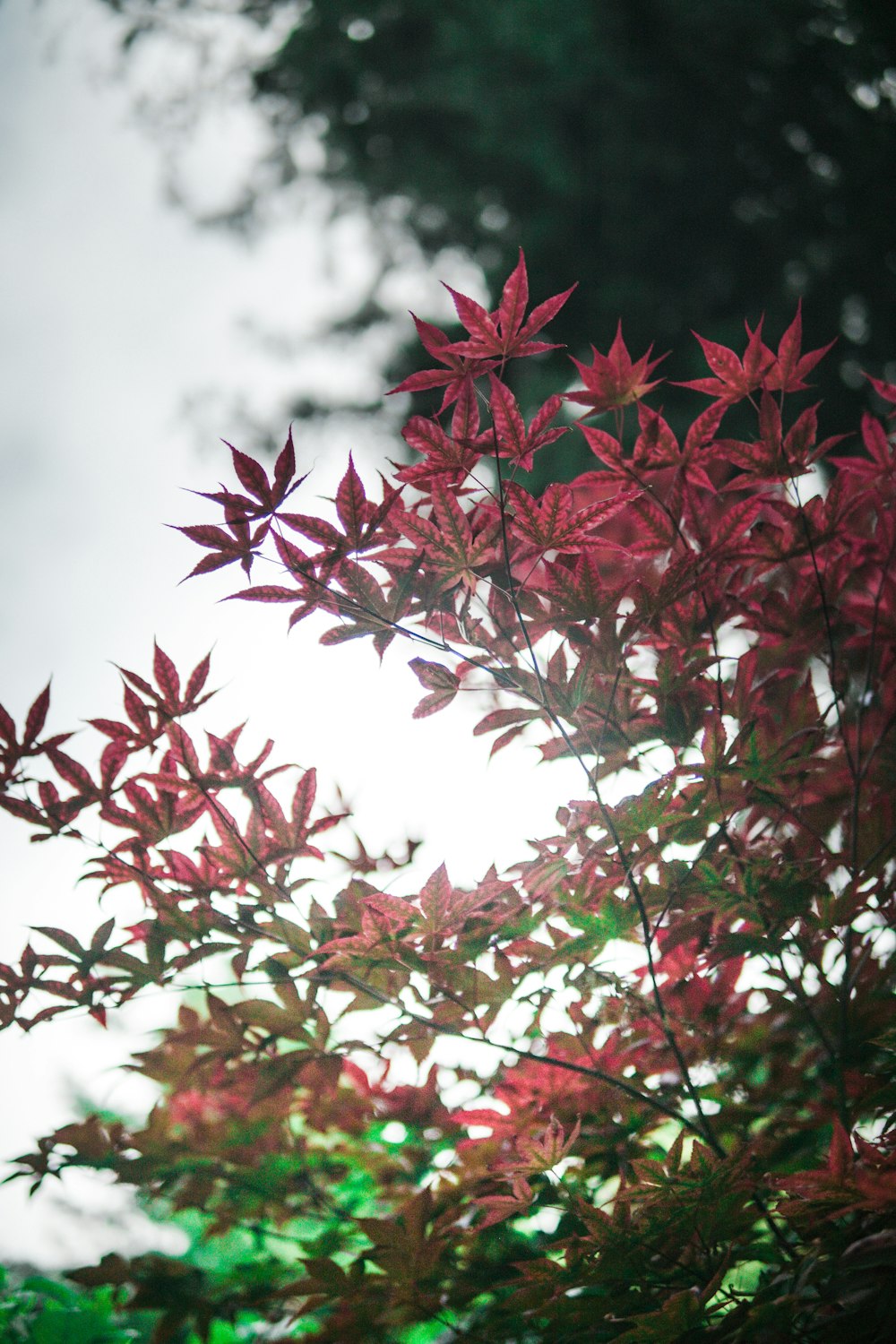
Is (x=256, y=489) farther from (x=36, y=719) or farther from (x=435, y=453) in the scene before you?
(x=36, y=719)

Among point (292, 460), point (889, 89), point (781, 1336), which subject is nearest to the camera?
point (781, 1336)

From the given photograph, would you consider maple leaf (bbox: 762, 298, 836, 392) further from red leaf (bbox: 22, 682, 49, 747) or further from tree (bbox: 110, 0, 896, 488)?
tree (bbox: 110, 0, 896, 488)

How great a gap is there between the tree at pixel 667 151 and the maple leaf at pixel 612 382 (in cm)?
322

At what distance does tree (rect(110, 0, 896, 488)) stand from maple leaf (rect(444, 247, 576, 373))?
131 inches

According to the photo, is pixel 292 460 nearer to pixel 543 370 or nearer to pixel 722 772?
pixel 722 772

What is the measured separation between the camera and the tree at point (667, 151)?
4.22m

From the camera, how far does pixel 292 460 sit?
0.84 m

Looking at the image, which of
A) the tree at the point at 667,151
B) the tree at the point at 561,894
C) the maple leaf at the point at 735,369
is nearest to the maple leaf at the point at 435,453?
the tree at the point at 561,894

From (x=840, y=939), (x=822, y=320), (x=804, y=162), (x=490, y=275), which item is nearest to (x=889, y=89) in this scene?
(x=804, y=162)

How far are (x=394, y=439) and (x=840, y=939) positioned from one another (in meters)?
4.58

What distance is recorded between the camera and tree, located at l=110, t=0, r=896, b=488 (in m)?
4.22

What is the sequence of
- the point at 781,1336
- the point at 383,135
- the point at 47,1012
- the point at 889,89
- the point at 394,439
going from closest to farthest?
the point at 781,1336 → the point at 47,1012 → the point at 889,89 → the point at 383,135 → the point at 394,439

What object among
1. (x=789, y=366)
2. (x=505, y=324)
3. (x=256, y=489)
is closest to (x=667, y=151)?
(x=789, y=366)

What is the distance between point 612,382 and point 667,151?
14.3ft
